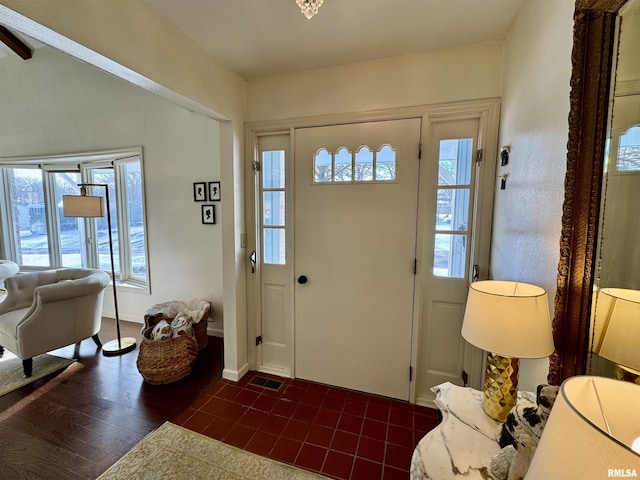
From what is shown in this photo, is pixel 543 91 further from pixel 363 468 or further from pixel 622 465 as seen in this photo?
pixel 363 468

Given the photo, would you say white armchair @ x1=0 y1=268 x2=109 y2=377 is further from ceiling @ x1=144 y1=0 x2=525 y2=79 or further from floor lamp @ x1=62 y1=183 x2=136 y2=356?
ceiling @ x1=144 y1=0 x2=525 y2=79

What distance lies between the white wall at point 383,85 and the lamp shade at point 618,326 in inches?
58.0

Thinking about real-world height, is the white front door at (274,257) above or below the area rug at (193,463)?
above

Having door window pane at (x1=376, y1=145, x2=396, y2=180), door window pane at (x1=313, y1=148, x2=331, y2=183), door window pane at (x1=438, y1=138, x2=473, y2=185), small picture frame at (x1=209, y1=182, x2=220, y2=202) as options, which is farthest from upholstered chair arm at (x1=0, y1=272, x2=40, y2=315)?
door window pane at (x1=438, y1=138, x2=473, y2=185)

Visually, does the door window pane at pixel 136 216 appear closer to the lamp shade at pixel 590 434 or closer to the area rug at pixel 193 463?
the area rug at pixel 193 463

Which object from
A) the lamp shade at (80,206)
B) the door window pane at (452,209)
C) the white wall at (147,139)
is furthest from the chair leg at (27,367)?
the door window pane at (452,209)

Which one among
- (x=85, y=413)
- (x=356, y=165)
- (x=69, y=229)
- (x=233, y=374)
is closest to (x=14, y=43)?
(x=69, y=229)

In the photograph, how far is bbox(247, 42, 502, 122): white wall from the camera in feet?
5.58

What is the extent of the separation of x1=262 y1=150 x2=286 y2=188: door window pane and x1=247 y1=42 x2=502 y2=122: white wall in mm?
279

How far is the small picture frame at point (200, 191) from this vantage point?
290 cm

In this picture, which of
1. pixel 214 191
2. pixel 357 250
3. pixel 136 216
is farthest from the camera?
pixel 136 216

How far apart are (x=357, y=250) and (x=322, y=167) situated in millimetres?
682

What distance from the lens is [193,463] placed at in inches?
60.4

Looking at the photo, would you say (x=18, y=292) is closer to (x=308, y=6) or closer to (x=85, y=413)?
(x=85, y=413)
